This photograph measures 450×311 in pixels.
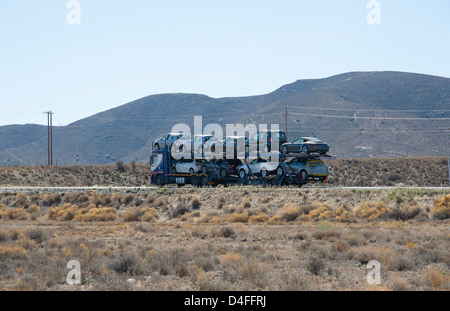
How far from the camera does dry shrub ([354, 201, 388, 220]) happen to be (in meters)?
25.5

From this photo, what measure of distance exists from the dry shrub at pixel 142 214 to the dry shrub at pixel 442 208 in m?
16.3

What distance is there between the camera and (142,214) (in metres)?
31.1

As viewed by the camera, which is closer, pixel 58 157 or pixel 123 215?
pixel 123 215

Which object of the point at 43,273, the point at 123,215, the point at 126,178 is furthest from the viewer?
the point at 126,178

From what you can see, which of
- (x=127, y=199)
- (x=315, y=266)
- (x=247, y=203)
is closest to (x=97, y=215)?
(x=127, y=199)

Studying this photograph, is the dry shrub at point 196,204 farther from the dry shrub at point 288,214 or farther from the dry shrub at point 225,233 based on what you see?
the dry shrub at point 225,233

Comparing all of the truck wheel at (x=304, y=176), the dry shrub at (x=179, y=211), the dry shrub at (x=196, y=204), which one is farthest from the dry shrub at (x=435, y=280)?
the truck wheel at (x=304, y=176)

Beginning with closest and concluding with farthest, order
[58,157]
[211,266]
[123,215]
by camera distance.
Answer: [211,266] → [123,215] → [58,157]

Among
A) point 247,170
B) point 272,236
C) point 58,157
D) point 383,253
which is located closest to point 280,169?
point 247,170
